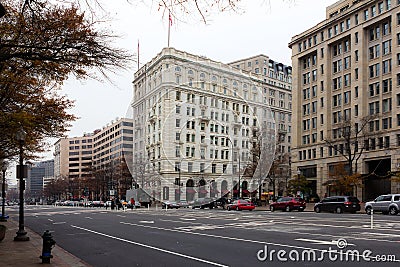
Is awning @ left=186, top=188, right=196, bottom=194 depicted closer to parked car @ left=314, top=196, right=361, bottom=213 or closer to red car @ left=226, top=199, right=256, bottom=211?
parked car @ left=314, top=196, right=361, bottom=213

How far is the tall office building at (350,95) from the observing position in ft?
215

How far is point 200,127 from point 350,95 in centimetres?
6268

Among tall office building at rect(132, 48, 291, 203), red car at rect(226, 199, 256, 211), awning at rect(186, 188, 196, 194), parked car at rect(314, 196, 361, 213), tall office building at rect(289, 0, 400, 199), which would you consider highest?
Answer: tall office building at rect(289, 0, 400, 199)

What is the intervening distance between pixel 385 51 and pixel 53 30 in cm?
6550

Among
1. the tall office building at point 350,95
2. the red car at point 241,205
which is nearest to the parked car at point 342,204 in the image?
the red car at point 241,205

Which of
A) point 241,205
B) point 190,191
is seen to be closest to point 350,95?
point 241,205

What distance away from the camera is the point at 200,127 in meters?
16.7

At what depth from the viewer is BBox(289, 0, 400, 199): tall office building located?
2581 inches

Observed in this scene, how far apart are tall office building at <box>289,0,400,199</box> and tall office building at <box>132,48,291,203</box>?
4398cm

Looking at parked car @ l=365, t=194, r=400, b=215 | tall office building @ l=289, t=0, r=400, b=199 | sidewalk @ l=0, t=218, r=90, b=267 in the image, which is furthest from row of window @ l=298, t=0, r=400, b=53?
sidewalk @ l=0, t=218, r=90, b=267

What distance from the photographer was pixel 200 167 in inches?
672

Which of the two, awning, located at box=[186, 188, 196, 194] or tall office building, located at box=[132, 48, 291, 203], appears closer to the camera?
tall office building, located at box=[132, 48, 291, 203]

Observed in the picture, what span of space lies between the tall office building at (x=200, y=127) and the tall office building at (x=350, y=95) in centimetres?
4398

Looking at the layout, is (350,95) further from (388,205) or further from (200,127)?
(200,127)
